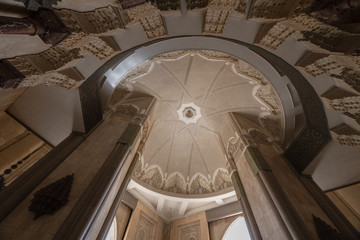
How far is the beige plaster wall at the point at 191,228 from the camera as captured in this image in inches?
305

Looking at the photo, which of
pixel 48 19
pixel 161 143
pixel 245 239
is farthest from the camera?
pixel 161 143

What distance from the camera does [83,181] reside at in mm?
2691

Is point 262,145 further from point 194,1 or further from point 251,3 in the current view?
point 194,1

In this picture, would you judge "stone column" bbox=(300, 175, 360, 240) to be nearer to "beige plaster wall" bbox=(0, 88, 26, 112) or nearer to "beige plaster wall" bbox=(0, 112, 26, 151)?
"beige plaster wall" bbox=(0, 88, 26, 112)

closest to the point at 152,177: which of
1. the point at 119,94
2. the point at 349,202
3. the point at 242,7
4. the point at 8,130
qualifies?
the point at 119,94

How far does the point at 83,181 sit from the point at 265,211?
334 centimetres

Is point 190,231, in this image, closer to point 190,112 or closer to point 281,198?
point 190,112

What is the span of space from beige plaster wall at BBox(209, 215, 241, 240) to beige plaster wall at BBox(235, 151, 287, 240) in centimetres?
438

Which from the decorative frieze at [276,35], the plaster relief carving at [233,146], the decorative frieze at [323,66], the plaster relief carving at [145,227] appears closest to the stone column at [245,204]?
the plaster relief carving at [233,146]

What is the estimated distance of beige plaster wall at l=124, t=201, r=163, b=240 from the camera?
22.8 feet

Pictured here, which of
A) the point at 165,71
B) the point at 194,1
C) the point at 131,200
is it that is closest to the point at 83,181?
the point at 194,1

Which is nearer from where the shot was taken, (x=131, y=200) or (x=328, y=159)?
(x=328, y=159)

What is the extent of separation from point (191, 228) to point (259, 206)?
584 cm

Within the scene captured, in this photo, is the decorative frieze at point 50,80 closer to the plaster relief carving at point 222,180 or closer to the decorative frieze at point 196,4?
the decorative frieze at point 196,4
